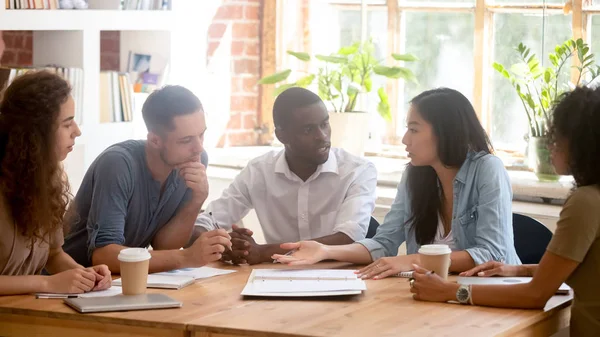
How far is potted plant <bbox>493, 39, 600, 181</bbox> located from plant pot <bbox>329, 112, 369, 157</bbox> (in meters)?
0.71

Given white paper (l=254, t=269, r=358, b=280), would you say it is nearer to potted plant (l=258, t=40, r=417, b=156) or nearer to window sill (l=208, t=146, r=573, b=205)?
window sill (l=208, t=146, r=573, b=205)

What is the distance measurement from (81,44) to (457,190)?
2208 mm

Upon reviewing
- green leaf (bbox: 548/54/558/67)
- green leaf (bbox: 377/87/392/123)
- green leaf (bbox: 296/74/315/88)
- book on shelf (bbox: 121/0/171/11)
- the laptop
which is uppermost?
book on shelf (bbox: 121/0/171/11)

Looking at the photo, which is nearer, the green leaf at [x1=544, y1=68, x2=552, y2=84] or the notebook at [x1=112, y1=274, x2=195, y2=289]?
the notebook at [x1=112, y1=274, x2=195, y2=289]

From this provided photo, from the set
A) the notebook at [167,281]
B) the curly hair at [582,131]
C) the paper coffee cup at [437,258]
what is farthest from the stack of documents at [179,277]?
the curly hair at [582,131]

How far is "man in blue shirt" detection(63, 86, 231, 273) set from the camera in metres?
2.99

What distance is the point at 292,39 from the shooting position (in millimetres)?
5312

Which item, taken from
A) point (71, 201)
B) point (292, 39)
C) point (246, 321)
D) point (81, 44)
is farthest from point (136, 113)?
point (246, 321)

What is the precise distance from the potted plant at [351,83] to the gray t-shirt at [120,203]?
5.54 ft

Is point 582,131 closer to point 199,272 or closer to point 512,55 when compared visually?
point 199,272

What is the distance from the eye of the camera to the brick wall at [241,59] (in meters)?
5.30

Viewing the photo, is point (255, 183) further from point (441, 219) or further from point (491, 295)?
point (491, 295)

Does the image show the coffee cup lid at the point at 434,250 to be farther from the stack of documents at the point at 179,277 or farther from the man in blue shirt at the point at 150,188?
the man in blue shirt at the point at 150,188

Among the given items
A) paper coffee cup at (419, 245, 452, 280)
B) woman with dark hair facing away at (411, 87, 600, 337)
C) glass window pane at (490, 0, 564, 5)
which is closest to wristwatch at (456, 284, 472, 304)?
woman with dark hair facing away at (411, 87, 600, 337)
